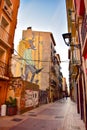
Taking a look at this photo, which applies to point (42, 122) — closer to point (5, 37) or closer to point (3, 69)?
point (3, 69)

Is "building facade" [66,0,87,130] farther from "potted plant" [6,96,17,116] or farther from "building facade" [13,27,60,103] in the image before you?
"building facade" [13,27,60,103]

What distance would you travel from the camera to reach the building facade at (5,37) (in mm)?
13984

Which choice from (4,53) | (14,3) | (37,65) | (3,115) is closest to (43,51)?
(37,65)

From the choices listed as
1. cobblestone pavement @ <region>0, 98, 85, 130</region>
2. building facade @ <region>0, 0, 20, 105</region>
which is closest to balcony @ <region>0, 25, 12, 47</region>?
building facade @ <region>0, 0, 20, 105</region>

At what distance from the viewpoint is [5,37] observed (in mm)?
15016

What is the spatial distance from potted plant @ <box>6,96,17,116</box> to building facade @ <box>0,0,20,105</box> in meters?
0.65

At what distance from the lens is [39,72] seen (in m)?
31.7

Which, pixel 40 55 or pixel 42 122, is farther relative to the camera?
pixel 40 55

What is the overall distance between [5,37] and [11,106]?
260 inches

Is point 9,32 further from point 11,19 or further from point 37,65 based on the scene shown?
point 37,65

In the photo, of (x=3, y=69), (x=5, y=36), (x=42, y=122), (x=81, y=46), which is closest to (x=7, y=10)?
(x=5, y=36)

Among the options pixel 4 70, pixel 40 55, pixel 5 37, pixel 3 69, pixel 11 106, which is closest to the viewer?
pixel 11 106

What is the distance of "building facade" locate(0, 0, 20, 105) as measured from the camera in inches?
551

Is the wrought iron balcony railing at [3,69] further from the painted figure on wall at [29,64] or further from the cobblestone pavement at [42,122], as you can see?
the painted figure on wall at [29,64]
